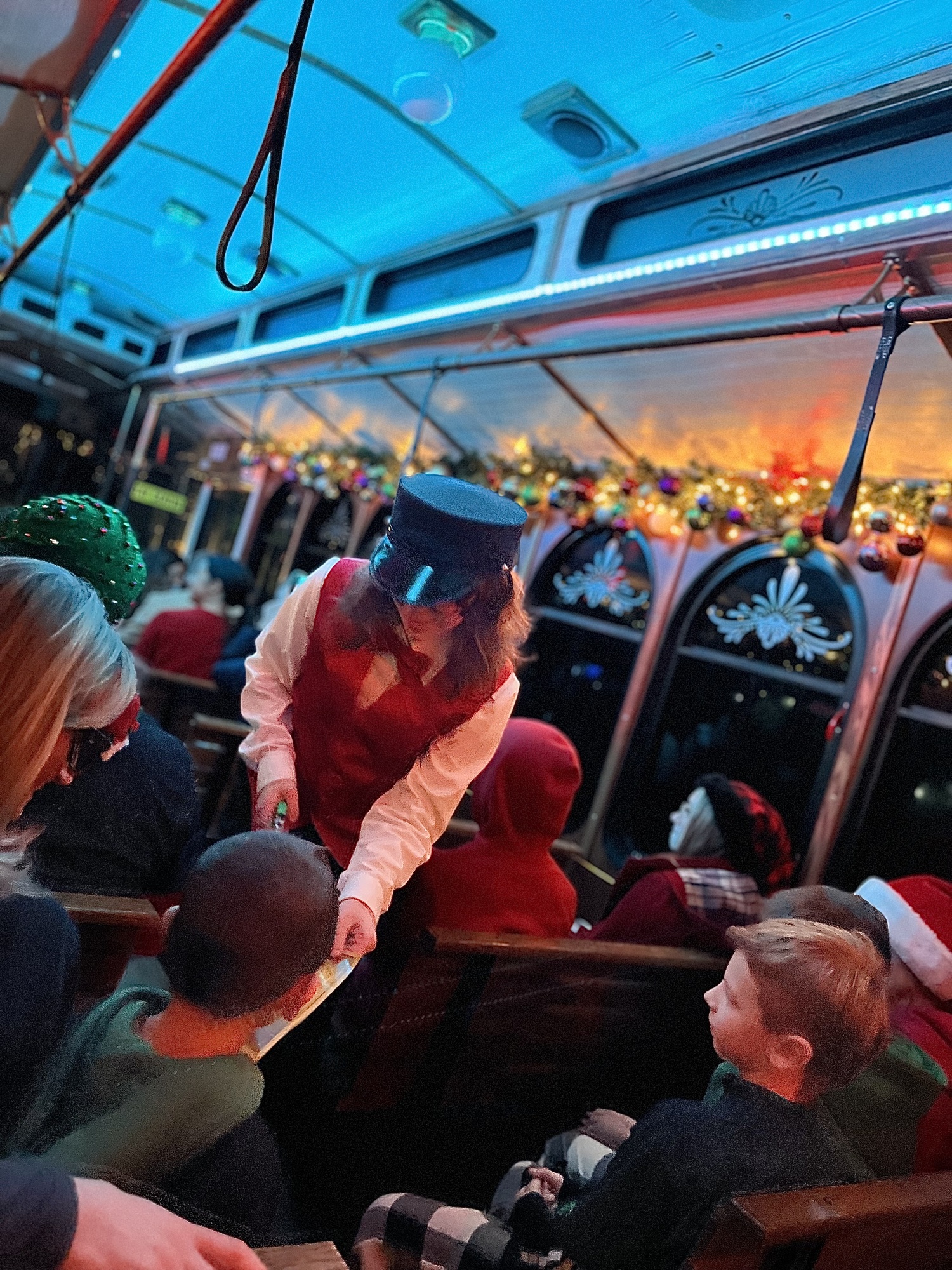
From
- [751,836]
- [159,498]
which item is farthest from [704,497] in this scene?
[159,498]

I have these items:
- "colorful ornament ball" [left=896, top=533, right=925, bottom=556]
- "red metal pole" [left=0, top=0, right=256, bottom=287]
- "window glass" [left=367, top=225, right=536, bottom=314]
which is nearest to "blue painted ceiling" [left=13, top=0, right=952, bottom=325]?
"window glass" [left=367, top=225, right=536, bottom=314]

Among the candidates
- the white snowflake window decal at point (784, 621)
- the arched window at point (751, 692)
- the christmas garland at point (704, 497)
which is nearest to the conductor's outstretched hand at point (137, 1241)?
the christmas garland at point (704, 497)

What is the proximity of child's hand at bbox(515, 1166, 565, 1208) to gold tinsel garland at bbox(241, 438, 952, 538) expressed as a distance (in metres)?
2.64

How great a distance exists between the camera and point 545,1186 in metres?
1.78

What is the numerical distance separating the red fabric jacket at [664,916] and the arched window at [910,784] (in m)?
1.13

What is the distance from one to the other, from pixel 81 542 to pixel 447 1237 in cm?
156

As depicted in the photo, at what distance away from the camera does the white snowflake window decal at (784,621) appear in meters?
4.12

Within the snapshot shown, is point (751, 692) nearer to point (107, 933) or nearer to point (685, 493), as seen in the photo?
point (685, 493)

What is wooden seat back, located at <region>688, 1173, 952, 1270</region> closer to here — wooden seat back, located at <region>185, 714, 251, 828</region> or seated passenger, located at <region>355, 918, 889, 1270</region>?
seated passenger, located at <region>355, 918, 889, 1270</region>

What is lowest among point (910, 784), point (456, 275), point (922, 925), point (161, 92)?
point (922, 925)

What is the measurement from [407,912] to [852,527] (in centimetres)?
249

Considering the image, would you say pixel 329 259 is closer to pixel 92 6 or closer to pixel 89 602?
pixel 92 6

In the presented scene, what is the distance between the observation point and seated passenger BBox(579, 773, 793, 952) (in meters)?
2.62

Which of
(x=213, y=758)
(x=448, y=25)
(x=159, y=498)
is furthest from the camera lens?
(x=159, y=498)
